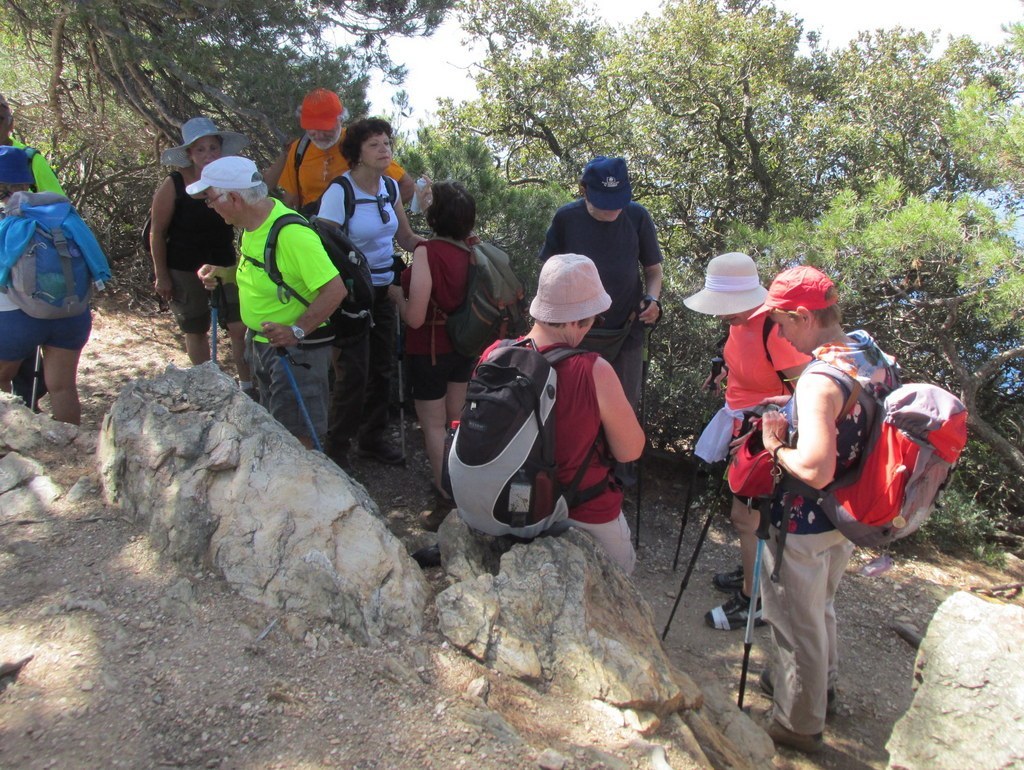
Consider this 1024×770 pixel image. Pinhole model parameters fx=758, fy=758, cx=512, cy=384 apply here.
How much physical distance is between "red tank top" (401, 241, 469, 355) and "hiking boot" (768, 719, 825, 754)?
7.59 feet

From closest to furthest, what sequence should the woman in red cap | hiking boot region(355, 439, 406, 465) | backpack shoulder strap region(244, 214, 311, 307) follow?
the woman in red cap, backpack shoulder strap region(244, 214, 311, 307), hiking boot region(355, 439, 406, 465)

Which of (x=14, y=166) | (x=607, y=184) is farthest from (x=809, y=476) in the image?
(x=14, y=166)

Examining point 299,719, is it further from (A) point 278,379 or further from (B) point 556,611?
(A) point 278,379

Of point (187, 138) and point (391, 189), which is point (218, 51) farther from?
point (391, 189)

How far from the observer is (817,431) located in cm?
243

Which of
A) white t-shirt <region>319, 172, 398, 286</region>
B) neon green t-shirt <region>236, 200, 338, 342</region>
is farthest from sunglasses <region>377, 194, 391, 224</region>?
neon green t-shirt <region>236, 200, 338, 342</region>

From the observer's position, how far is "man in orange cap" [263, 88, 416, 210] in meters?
4.18

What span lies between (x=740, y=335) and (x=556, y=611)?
156 centimetres

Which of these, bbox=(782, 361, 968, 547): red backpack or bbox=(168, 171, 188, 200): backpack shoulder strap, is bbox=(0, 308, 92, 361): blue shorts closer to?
bbox=(168, 171, 188, 200): backpack shoulder strap

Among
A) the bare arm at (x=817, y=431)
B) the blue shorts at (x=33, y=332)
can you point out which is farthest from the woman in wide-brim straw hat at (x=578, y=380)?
the blue shorts at (x=33, y=332)

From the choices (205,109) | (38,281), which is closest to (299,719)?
(38,281)

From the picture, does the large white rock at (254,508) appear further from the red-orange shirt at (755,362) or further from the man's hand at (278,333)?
the red-orange shirt at (755,362)

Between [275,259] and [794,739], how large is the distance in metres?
2.96

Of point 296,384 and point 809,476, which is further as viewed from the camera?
point 296,384
